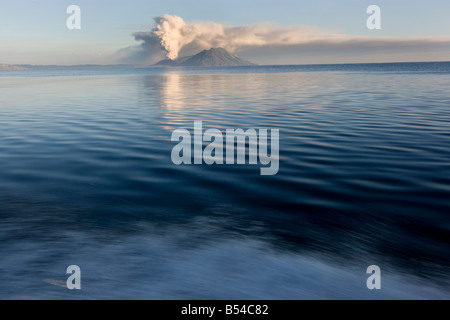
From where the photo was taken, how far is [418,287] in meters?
5.16

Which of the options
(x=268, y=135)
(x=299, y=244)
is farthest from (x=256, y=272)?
(x=268, y=135)

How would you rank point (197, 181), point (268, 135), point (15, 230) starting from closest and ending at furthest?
1. point (15, 230)
2. point (197, 181)
3. point (268, 135)

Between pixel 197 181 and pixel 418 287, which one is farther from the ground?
pixel 197 181

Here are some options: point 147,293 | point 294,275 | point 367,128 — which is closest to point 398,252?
point 294,275

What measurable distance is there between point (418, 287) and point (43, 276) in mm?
5361

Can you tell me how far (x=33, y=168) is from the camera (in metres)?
10.5

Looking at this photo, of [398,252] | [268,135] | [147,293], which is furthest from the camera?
[268,135]

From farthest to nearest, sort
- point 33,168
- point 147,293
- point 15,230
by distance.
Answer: point 33,168 < point 15,230 < point 147,293

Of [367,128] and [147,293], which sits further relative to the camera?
[367,128]

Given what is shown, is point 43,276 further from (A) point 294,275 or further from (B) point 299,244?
(B) point 299,244
